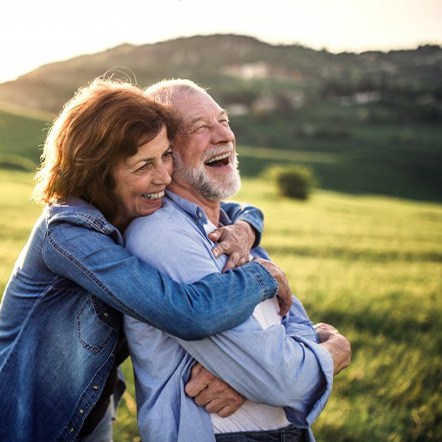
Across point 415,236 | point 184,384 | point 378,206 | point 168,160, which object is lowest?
point 378,206

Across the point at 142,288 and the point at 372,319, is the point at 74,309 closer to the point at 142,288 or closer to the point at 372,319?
the point at 142,288

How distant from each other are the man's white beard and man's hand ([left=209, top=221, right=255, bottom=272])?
0.27 meters

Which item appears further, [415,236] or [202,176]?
[415,236]

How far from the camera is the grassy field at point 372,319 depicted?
453 cm

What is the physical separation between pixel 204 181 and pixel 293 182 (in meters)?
31.5

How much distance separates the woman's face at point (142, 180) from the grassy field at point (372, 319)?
2197 mm

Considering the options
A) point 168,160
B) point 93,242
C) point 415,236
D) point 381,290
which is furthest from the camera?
point 415,236

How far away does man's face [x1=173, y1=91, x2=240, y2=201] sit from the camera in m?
3.27

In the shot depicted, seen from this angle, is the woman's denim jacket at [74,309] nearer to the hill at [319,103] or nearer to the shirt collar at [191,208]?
the shirt collar at [191,208]

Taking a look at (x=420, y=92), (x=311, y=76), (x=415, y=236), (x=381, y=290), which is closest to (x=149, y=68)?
(x=311, y=76)

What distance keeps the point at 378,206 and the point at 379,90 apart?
7366cm

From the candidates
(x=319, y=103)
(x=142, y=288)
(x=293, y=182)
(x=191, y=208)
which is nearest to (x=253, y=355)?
(x=142, y=288)

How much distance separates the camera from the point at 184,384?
2.61 metres

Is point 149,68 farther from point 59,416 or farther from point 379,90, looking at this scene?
point 59,416
